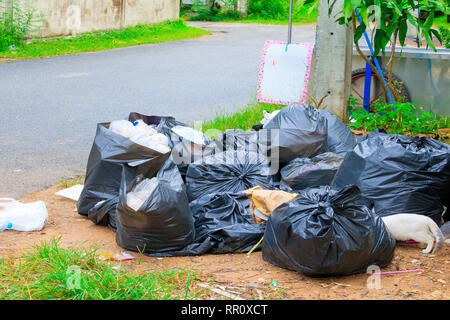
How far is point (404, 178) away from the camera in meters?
3.55

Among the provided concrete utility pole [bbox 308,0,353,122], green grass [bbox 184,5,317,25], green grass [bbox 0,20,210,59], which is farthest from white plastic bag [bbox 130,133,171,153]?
green grass [bbox 184,5,317,25]

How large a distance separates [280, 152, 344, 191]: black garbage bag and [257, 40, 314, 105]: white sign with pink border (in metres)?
1.76

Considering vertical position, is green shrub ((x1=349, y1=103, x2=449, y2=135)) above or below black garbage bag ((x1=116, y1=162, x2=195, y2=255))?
above

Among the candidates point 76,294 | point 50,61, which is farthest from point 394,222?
point 50,61

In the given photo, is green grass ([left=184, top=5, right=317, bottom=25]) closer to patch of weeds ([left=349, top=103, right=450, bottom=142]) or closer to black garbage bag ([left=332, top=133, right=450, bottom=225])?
patch of weeds ([left=349, top=103, right=450, bottom=142])

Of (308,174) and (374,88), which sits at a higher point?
(374,88)

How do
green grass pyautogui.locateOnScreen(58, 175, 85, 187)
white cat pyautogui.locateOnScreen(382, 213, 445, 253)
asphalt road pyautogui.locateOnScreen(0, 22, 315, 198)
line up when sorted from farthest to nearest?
1. asphalt road pyautogui.locateOnScreen(0, 22, 315, 198)
2. green grass pyautogui.locateOnScreen(58, 175, 85, 187)
3. white cat pyautogui.locateOnScreen(382, 213, 445, 253)

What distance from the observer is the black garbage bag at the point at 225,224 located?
340 cm

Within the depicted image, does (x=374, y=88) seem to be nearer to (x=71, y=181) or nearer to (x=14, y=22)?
(x=71, y=181)

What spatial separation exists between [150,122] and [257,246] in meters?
1.61

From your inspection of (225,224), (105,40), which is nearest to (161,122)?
(225,224)

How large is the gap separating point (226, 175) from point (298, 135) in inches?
28.3

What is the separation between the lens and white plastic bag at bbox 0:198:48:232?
12.0ft

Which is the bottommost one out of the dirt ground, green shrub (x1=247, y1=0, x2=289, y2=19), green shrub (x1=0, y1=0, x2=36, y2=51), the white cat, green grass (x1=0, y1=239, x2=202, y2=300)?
the dirt ground
